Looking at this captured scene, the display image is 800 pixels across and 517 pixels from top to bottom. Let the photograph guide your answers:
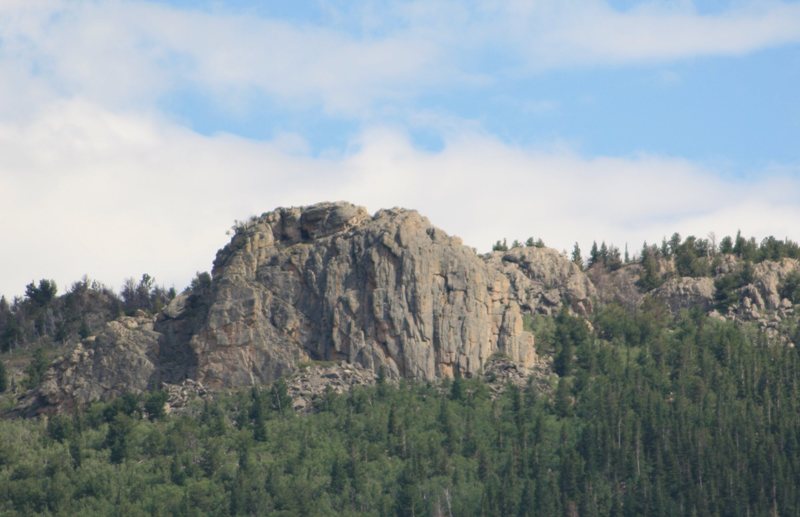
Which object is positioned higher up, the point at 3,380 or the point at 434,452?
the point at 3,380

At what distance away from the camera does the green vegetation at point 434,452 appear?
155 meters

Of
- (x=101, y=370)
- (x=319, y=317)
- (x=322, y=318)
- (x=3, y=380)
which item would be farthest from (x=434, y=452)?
(x=3, y=380)

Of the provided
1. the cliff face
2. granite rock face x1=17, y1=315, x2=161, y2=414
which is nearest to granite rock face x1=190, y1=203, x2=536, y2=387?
the cliff face

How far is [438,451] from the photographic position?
6339 inches

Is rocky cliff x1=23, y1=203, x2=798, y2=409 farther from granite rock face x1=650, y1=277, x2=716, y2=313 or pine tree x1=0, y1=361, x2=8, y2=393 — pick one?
granite rock face x1=650, y1=277, x2=716, y2=313

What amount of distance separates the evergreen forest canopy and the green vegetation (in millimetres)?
150

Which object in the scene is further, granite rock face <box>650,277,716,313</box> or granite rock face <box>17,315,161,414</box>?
granite rock face <box>650,277,716,313</box>

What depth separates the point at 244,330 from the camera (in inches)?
6752

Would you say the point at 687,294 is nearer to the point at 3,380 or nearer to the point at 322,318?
the point at 322,318

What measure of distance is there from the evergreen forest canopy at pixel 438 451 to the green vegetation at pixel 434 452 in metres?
0.15

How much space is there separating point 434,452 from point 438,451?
0.35m

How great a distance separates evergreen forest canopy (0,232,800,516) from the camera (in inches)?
6112

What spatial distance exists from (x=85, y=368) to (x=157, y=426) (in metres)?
11.4

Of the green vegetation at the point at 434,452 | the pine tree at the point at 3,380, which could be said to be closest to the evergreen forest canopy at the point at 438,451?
the green vegetation at the point at 434,452
